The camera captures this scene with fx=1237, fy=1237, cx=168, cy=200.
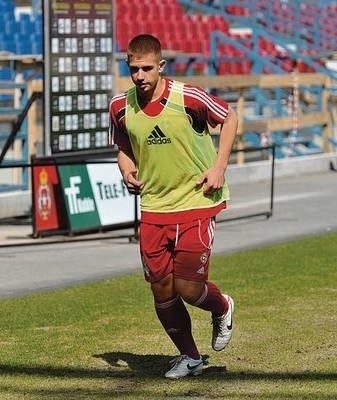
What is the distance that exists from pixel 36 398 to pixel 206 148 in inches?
64.9

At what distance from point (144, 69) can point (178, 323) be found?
146 centimetres

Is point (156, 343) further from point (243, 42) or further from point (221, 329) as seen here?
point (243, 42)

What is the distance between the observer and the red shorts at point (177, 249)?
22.2ft

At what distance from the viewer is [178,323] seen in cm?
700

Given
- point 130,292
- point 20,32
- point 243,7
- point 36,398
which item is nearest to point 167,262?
point 36,398

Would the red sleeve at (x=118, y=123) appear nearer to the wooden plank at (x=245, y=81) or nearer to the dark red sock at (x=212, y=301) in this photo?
the dark red sock at (x=212, y=301)

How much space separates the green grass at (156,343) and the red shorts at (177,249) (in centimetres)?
63

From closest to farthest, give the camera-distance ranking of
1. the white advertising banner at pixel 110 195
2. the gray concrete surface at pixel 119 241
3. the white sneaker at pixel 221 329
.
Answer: the white sneaker at pixel 221 329, the gray concrete surface at pixel 119 241, the white advertising banner at pixel 110 195

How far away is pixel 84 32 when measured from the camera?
54.3 feet

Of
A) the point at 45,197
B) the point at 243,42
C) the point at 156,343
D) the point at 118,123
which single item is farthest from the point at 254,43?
the point at 118,123

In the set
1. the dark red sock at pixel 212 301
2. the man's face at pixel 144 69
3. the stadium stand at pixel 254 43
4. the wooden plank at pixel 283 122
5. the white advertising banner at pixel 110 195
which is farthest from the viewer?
the stadium stand at pixel 254 43

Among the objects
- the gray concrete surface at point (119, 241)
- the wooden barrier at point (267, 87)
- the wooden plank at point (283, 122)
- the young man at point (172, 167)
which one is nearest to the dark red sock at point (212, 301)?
Result: the young man at point (172, 167)

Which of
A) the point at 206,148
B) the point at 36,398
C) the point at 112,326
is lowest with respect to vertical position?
the point at 112,326

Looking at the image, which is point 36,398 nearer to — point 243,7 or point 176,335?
point 176,335
